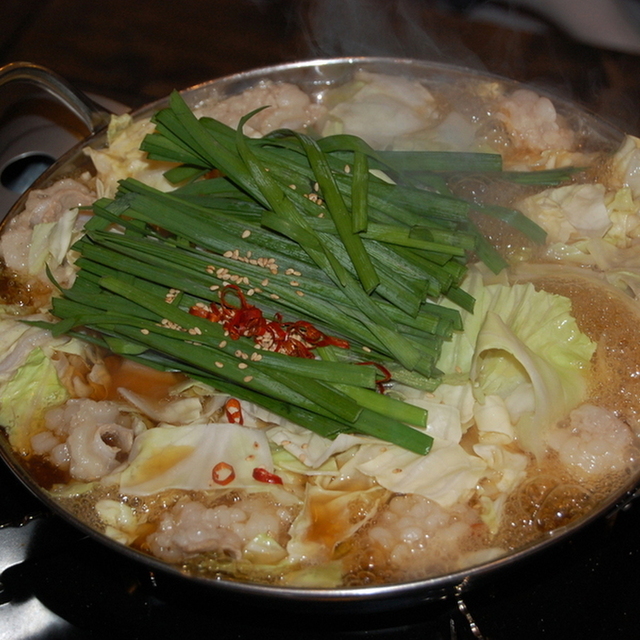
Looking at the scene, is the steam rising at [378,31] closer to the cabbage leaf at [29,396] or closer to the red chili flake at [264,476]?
the cabbage leaf at [29,396]

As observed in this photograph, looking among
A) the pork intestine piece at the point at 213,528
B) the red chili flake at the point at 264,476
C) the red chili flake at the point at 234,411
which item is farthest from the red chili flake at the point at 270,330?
the pork intestine piece at the point at 213,528

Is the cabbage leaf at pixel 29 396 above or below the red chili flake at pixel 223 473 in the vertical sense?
above

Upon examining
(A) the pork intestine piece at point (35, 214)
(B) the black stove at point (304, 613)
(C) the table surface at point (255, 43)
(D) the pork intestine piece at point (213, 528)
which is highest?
(C) the table surface at point (255, 43)

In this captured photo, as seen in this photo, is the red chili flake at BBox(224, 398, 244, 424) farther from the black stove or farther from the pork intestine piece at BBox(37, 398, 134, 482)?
the black stove

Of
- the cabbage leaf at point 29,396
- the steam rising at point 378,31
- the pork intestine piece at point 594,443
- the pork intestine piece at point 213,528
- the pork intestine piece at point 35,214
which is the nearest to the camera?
the pork intestine piece at point 213,528

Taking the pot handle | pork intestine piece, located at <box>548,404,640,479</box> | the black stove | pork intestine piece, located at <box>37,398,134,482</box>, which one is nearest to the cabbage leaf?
pork intestine piece, located at <box>37,398,134,482</box>

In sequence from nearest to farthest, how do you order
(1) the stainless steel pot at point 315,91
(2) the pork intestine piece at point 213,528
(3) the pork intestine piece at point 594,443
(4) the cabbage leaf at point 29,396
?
(1) the stainless steel pot at point 315,91 < (2) the pork intestine piece at point 213,528 < (3) the pork intestine piece at point 594,443 < (4) the cabbage leaf at point 29,396
